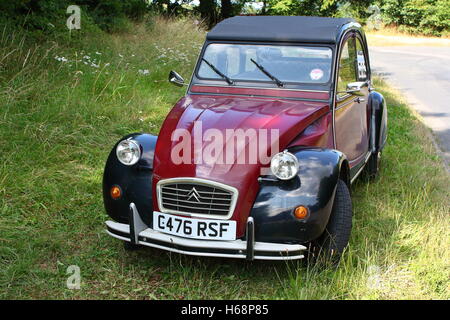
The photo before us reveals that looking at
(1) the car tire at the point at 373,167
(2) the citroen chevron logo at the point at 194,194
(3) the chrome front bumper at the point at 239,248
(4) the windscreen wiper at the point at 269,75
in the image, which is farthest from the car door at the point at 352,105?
(2) the citroen chevron logo at the point at 194,194

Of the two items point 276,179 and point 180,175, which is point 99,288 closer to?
point 180,175

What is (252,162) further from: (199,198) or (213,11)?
(213,11)

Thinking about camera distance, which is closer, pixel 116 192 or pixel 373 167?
pixel 116 192

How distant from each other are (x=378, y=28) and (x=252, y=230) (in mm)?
34994

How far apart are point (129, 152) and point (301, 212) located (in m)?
1.34

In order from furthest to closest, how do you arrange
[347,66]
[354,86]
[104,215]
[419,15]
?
1. [419,15]
2. [347,66]
3. [104,215]
4. [354,86]

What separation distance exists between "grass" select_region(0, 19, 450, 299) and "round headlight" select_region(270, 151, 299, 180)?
653 millimetres

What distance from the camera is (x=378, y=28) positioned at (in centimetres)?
3522

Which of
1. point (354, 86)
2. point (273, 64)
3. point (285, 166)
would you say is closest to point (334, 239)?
point (285, 166)

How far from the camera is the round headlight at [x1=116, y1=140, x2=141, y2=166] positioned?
372 centimetres

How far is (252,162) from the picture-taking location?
3.47 metres

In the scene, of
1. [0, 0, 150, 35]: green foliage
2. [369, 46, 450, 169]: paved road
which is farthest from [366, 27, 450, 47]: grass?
[0, 0, 150, 35]: green foliage

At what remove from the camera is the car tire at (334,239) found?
3.55 meters

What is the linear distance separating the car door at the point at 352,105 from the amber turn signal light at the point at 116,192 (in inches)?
74.5
